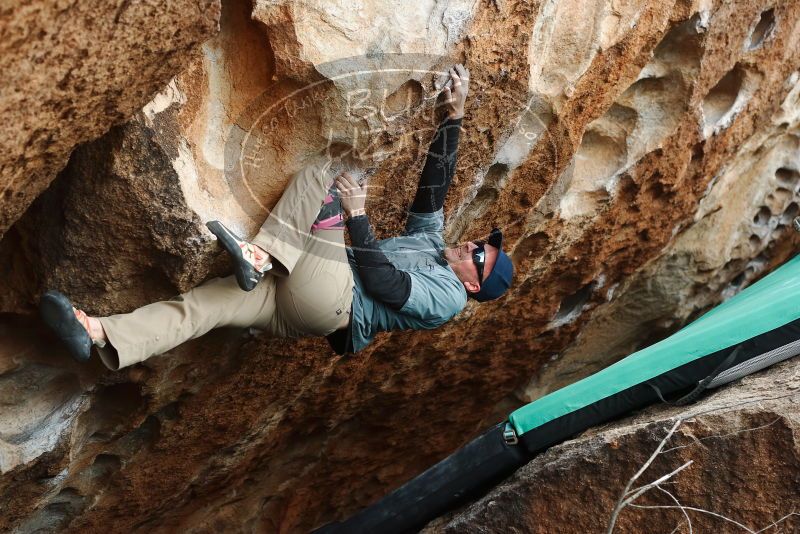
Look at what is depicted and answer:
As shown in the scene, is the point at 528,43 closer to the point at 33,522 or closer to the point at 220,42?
the point at 220,42

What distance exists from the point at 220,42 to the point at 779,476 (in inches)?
83.8

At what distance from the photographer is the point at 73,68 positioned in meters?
2.01

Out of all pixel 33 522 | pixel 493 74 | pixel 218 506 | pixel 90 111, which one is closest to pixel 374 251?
pixel 493 74

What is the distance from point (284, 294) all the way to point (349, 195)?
1.25 feet

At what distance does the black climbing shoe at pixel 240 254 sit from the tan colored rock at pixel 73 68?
43 centimetres

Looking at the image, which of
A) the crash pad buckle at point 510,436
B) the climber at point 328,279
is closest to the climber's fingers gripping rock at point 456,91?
the climber at point 328,279

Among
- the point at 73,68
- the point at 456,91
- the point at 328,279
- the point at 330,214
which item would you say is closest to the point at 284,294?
the point at 328,279

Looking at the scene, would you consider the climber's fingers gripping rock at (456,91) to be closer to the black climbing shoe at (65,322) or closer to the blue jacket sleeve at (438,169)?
the blue jacket sleeve at (438,169)

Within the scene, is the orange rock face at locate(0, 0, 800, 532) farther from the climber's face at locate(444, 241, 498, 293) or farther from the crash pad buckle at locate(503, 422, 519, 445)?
the crash pad buckle at locate(503, 422, 519, 445)

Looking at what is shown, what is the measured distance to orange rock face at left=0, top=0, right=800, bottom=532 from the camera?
8.70 ft

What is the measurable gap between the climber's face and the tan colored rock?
139 centimetres

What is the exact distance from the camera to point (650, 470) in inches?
115

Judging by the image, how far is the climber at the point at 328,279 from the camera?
258 cm

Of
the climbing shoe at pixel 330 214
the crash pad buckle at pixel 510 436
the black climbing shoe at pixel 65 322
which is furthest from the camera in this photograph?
the crash pad buckle at pixel 510 436
